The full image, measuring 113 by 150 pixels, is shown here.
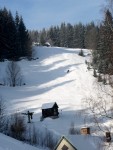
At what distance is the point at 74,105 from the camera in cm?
5603

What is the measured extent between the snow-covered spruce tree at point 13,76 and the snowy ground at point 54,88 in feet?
4.32

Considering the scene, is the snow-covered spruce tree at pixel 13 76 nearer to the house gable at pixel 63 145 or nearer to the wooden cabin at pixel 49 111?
the wooden cabin at pixel 49 111

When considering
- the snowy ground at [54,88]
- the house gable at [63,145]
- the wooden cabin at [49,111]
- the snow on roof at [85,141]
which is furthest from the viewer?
the wooden cabin at [49,111]

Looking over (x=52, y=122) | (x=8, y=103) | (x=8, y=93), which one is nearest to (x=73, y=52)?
(x=8, y=93)

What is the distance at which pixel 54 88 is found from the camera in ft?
234

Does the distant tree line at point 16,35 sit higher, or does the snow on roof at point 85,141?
the distant tree line at point 16,35

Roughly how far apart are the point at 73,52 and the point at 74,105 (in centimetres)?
5739

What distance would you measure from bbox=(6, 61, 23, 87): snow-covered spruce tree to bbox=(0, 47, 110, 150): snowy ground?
4.32 ft

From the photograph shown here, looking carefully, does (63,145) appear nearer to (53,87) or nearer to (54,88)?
(54,88)

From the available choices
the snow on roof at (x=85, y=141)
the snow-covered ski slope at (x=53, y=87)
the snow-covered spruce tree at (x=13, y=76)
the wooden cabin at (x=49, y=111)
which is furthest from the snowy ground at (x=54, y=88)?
the snow on roof at (x=85, y=141)

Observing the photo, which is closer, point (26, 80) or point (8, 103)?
point (8, 103)

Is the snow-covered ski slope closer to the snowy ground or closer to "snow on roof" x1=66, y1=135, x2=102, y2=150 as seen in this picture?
the snowy ground

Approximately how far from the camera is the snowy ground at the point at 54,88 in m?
50.0

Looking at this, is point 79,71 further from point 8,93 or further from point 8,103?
point 8,103
